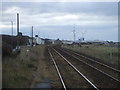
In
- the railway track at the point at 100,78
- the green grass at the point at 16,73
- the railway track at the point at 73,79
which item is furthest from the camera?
the railway track at the point at 100,78

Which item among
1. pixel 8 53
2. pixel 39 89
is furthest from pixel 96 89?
pixel 8 53

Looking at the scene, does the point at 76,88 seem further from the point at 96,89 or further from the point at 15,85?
the point at 15,85

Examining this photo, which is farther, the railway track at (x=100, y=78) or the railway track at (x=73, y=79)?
the railway track at (x=100, y=78)

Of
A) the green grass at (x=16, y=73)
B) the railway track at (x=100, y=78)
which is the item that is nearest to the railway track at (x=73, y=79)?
the railway track at (x=100, y=78)

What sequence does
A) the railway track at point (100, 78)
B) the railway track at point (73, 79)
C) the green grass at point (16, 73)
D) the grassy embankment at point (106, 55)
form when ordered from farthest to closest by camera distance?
the grassy embankment at point (106, 55) → the railway track at point (100, 78) → the railway track at point (73, 79) → the green grass at point (16, 73)

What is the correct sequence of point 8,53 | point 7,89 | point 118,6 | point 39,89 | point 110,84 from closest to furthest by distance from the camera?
point 7,89 → point 39,89 → point 110,84 → point 118,6 → point 8,53

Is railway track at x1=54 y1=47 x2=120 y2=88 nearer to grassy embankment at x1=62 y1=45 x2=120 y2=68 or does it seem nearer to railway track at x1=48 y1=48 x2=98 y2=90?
railway track at x1=48 y1=48 x2=98 y2=90

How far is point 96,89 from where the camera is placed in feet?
45.2

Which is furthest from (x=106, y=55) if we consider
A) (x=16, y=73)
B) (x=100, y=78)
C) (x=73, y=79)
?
(x=16, y=73)

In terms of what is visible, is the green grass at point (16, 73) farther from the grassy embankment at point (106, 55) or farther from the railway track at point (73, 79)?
the grassy embankment at point (106, 55)

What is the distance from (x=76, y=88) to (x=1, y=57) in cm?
1398

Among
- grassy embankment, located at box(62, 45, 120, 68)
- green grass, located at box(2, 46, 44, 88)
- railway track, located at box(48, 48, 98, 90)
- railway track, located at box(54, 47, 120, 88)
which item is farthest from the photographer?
grassy embankment, located at box(62, 45, 120, 68)

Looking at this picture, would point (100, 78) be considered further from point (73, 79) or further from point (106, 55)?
point (106, 55)

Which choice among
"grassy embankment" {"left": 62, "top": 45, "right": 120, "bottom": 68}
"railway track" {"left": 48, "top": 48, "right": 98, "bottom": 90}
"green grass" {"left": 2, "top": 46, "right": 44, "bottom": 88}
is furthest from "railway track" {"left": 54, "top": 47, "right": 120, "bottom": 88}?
"grassy embankment" {"left": 62, "top": 45, "right": 120, "bottom": 68}
